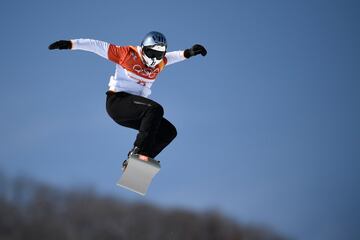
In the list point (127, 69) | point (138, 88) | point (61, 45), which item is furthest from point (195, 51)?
point (61, 45)

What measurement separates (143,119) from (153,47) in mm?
1504

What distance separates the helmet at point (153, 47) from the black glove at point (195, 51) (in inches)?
42.3

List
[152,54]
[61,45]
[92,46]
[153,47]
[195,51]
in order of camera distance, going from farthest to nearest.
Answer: [195,51] → [152,54] → [153,47] → [92,46] → [61,45]

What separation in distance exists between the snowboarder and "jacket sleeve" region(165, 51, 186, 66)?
455mm

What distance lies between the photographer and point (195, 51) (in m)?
13.0

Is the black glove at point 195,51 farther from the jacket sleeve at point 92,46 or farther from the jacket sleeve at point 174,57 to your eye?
the jacket sleeve at point 92,46

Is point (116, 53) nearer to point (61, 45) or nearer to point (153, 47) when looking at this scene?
point (153, 47)

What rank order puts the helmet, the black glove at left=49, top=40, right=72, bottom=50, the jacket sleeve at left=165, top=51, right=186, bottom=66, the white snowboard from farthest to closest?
1. the jacket sleeve at left=165, top=51, right=186, bottom=66
2. the helmet
3. the white snowboard
4. the black glove at left=49, top=40, right=72, bottom=50

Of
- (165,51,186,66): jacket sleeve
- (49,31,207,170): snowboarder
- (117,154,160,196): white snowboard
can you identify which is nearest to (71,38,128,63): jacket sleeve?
(49,31,207,170): snowboarder

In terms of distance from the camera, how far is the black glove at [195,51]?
1290 centimetres

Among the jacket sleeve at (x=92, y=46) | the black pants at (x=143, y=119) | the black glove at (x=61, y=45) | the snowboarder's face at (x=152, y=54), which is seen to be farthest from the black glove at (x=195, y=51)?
the black glove at (x=61, y=45)

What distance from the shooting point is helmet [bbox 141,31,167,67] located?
11703 millimetres

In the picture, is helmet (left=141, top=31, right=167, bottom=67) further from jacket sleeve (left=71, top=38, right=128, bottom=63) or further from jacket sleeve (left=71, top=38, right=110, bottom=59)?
jacket sleeve (left=71, top=38, right=110, bottom=59)

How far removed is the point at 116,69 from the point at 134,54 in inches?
18.9
